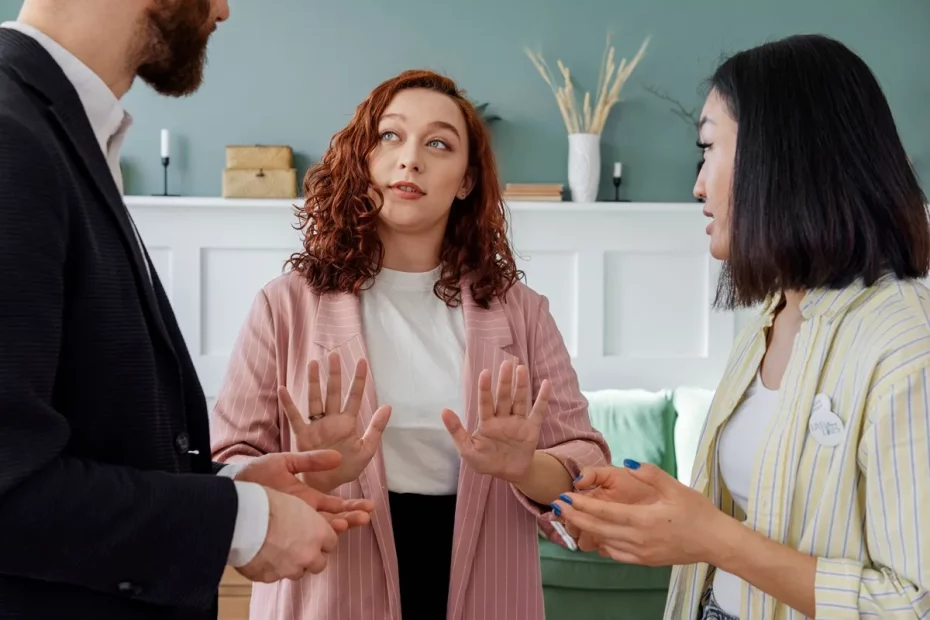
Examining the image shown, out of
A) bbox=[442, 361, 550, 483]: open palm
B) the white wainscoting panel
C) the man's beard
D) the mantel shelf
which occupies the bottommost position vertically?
bbox=[442, 361, 550, 483]: open palm

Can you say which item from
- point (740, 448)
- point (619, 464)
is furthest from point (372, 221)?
point (619, 464)

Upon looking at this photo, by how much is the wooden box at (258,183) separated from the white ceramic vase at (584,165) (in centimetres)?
115

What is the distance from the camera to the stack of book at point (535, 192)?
3713 millimetres

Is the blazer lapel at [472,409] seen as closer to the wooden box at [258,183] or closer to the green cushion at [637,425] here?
the green cushion at [637,425]

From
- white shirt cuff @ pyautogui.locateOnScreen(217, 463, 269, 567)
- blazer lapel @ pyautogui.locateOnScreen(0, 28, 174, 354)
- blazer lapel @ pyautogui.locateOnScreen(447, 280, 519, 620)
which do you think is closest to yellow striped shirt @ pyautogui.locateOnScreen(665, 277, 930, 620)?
blazer lapel @ pyautogui.locateOnScreen(447, 280, 519, 620)

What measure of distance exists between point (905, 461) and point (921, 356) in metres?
0.13

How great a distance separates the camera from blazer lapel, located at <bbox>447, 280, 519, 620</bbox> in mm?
1491

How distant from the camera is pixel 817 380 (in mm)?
1206

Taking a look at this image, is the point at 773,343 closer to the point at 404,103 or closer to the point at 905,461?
the point at 905,461

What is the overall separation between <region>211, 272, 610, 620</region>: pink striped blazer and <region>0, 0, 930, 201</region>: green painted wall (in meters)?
2.35

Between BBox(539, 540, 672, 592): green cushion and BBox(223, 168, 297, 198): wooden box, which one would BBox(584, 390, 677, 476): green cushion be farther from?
BBox(223, 168, 297, 198): wooden box

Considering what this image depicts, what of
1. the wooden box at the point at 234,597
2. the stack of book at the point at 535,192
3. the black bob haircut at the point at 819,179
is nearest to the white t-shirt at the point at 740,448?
the black bob haircut at the point at 819,179

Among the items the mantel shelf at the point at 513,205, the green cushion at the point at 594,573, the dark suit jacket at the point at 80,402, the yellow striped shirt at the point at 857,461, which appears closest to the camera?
the dark suit jacket at the point at 80,402

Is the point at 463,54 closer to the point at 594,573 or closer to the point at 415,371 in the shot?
the point at 594,573
